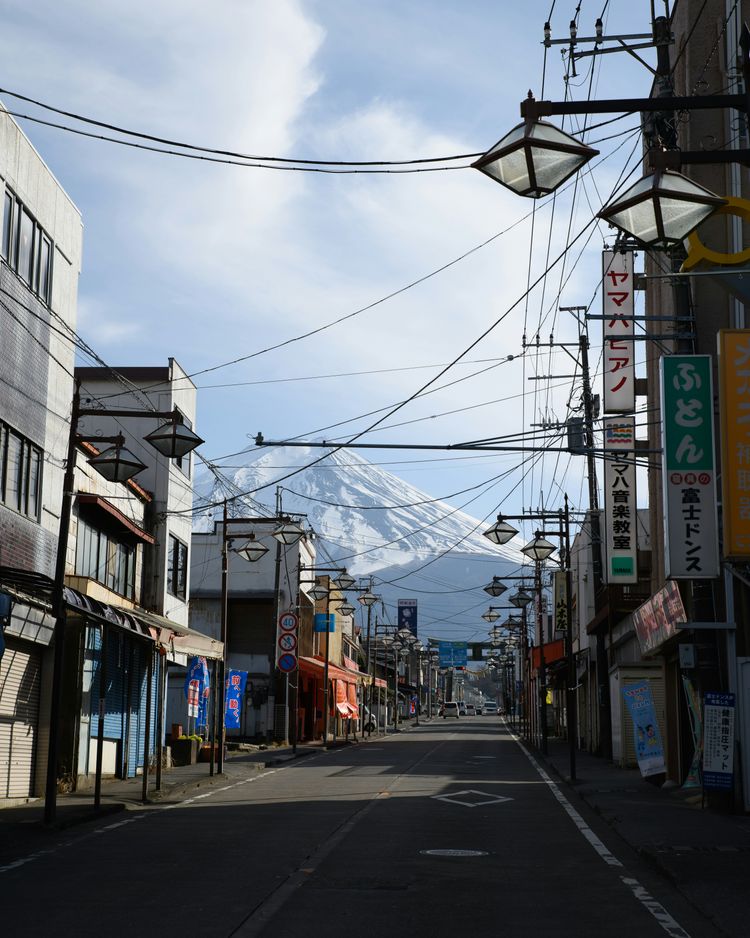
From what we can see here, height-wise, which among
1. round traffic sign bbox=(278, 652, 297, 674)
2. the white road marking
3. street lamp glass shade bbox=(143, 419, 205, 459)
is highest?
street lamp glass shade bbox=(143, 419, 205, 459)

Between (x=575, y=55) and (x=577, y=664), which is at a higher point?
(x=575, y=55)

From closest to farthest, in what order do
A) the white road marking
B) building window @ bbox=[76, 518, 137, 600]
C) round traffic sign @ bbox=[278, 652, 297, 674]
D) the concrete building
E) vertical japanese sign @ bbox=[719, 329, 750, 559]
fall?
1. the white road marking
2. vertical japanese sign @ bbox=[719, 329, 750, 559]
3. the concrete building
4. building window @ bbox=[76, 518, 137, 600]
5. round traffic sign @ bbox=[278, 652, 297, 674]

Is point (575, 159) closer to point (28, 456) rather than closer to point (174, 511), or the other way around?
point (28, 456)

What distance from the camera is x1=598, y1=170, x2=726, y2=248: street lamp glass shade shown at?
9.01 m

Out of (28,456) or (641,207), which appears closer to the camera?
(641,207)

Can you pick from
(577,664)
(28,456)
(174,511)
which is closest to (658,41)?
(28,456)

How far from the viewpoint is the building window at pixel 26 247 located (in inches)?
899

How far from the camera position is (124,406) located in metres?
38.0

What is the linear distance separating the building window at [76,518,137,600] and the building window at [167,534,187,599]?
3.10m

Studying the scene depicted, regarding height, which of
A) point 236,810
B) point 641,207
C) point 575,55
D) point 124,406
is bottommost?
point 236,810

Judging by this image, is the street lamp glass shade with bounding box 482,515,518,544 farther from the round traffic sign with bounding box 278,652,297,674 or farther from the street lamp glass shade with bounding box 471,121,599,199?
the round traffic sign with bounding box 278,652,297,674

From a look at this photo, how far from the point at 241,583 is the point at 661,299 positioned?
35334 millimetres

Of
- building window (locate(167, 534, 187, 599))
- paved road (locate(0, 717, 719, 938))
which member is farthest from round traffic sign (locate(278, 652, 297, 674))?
paved road (locate(0, 717, 719, 938))

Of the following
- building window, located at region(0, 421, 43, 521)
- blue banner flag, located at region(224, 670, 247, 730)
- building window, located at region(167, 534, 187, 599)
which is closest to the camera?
building window, located at region(0, 421, 43, 521)
